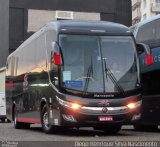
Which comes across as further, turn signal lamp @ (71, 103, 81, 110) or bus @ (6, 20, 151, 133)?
bus @ (6, 20, 151, 133)

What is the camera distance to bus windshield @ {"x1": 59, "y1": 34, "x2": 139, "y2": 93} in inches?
605

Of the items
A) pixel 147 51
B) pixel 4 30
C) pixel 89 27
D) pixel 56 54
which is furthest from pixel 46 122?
Result: pixel 4 30

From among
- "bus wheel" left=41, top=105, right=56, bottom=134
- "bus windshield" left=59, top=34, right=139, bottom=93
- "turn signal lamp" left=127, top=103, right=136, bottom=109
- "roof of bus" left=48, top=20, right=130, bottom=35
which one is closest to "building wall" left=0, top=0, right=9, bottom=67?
"bus wheel" left=41, top=105, right=56, bottom=134

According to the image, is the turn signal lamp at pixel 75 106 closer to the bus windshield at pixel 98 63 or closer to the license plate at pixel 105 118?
the bus windshield at pixel 98 63

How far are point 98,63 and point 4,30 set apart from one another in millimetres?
42529

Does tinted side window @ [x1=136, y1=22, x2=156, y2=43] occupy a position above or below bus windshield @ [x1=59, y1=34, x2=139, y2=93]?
above

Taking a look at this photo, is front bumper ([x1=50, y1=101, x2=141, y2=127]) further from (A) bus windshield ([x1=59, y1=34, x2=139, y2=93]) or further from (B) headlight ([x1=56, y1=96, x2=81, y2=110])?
(A) bus windshield ([x1=59, y1=34, x2=139, y2=93])

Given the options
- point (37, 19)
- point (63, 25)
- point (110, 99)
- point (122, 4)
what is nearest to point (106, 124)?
point (110, 99)

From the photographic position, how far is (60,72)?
15414 millimetres

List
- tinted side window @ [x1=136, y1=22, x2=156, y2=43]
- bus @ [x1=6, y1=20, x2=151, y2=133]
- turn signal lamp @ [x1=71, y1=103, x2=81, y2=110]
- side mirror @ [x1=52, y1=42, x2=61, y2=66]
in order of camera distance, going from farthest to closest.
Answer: tinted side window @ [x1=136, y1=22, x2=156, y2=43]
side mirror @ [x1=52, y1=42, x2=61, y2=66]
bus @ [x1=6, y1=20, x2=151, y2=133]
turn signal lamp @ [x1=71, y1=103, x2=81, y2=110]

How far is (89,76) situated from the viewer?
15.4 meters

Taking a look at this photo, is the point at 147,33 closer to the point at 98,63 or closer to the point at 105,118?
the point at 98,63

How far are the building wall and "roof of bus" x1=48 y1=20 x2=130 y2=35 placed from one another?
132 ft

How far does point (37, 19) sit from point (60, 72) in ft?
133
